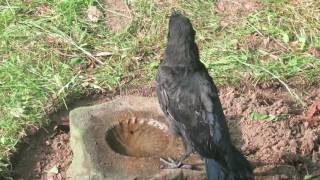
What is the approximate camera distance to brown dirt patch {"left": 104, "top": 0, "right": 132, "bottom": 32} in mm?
7438

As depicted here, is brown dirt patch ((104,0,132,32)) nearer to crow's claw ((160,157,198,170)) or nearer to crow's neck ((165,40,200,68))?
crow's neck ((165,40,200,68))

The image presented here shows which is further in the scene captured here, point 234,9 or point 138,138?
point 234,9

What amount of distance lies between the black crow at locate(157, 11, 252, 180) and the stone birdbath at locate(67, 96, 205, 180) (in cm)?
17

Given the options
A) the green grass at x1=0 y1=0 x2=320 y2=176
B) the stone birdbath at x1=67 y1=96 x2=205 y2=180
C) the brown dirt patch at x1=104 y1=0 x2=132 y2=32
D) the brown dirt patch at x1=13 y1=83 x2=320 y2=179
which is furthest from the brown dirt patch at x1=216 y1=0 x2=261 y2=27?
the stone birdbath at x1=67 y1=96 x2=205 y2=180

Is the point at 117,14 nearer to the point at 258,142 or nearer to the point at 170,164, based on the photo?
the point at 258,142

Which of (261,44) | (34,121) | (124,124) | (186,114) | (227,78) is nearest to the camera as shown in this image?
(186,114)

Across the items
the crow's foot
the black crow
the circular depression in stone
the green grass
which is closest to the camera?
the black crow

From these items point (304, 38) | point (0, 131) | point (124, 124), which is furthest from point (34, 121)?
point (304, 38)

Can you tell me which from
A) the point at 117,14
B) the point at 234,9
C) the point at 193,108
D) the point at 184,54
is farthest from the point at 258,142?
the point at 117,14

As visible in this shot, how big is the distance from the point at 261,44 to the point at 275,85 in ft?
2.46

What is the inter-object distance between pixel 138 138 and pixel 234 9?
2.75 meters

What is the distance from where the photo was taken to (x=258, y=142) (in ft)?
19.3

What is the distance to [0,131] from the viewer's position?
5977mm

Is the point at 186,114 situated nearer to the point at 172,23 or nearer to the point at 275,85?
the point at 172,23
